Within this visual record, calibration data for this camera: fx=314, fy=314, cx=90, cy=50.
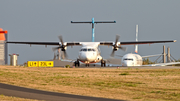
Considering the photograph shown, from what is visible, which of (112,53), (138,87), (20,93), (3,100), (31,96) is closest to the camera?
(3,100)

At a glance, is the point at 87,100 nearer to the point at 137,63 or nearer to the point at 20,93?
the point at 20,93

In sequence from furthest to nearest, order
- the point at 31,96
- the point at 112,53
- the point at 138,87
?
the point at 112,53 → the point at 138,87 → the point at 31,96

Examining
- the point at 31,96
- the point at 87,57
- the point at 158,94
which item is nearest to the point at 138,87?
the point at 158,94

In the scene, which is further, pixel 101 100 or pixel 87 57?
pixel 87 57

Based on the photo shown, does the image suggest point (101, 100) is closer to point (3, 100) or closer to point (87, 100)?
point (87, 100)

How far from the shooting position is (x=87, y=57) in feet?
149

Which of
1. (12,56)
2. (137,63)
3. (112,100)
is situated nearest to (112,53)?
(137,63)

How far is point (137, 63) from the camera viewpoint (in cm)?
5919

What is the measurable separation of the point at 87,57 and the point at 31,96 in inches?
1117

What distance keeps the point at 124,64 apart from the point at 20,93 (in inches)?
1555

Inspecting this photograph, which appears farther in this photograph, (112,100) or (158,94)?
(158,94)

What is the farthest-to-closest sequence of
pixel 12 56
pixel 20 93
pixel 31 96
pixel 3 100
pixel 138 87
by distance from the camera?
pixel 12 56 < pixel 138 87 < pixel 20 93 < pixel 31 96 < pixel 3 100

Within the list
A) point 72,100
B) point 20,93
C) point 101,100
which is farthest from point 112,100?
point 20,93

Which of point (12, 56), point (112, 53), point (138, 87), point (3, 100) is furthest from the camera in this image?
point (12, 56)
